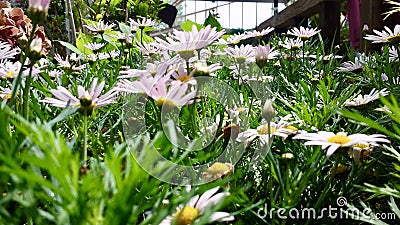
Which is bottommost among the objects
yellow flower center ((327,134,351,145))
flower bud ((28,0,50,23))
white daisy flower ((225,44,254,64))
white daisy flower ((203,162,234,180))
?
white daisy flower ((203,162,234,180))

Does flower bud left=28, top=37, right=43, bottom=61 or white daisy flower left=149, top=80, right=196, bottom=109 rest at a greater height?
flower bud left=28, top=37, right=43, bottom=61

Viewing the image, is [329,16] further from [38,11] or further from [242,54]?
[38,11]

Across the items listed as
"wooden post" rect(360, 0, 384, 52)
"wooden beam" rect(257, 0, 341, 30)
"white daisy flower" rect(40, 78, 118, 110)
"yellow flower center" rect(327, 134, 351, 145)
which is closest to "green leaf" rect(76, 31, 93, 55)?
"wooden post" rect(360, 0, 384, 52)

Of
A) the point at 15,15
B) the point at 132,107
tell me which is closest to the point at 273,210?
the point at 132,107

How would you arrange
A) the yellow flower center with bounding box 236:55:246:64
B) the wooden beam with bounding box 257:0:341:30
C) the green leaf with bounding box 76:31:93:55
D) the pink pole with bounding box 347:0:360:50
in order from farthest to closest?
1. the wooden beam with bounding box 257:0:341:30
2. the pink pole with bounding box 347:0:360:50
3. the green leaf with bounding box 76:31:93:55
4. the yellow flower center with bounding box 236:55:246:64

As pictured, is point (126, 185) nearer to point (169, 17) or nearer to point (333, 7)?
point (333, 7)

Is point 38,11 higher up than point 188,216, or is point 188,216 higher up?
point 38,11

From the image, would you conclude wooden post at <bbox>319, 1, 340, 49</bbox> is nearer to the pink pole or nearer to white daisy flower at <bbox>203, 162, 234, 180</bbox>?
the pink pole

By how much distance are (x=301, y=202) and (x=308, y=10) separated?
6.28 ft

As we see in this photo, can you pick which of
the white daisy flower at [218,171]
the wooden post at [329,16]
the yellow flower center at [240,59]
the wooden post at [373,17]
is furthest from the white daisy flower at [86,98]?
the wooden post at [329,16]

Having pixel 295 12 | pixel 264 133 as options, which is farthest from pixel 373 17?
pixel 264 133

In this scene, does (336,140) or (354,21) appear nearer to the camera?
(336,140)

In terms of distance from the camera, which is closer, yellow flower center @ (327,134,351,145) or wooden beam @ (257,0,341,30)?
yellow flower center @ (327,134,351,145)

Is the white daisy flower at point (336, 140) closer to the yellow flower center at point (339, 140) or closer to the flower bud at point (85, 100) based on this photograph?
the yellow flower center at point (339, 140)
